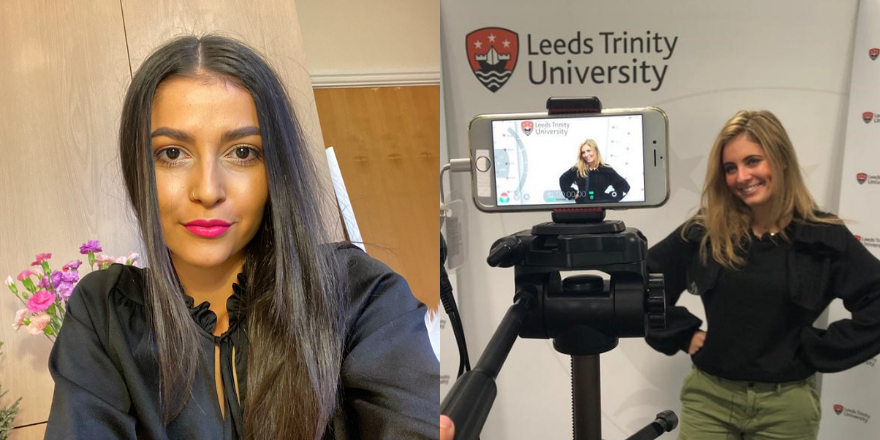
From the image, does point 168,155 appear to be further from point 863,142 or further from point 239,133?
point 863,142

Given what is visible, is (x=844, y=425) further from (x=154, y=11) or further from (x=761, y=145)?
(x=154, y=11)


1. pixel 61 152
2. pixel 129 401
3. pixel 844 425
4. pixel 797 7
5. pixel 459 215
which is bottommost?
pixel 844 425

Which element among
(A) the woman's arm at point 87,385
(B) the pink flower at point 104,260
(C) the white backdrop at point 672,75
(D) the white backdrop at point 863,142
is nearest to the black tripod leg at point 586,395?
(C) the white backdrop at point 672,75

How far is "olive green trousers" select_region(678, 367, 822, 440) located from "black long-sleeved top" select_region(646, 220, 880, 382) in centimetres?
2

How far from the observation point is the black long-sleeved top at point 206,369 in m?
0.57

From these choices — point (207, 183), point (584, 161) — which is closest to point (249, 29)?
point (207, 183)

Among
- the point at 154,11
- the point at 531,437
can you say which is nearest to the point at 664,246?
the point at 531,437

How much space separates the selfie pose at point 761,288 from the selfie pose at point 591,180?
0.48 ft

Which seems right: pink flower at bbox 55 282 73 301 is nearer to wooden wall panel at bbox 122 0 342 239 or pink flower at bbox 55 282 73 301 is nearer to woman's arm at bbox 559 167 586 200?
wooden wall panel at bbox 122 0 342 239

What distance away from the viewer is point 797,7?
81 cm

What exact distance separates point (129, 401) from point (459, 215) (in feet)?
1.40

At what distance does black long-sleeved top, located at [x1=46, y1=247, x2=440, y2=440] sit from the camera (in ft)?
1.87

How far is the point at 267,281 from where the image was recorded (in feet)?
2.12

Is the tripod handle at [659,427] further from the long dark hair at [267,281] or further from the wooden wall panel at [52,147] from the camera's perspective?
the wooden wall panel at [52,147]
